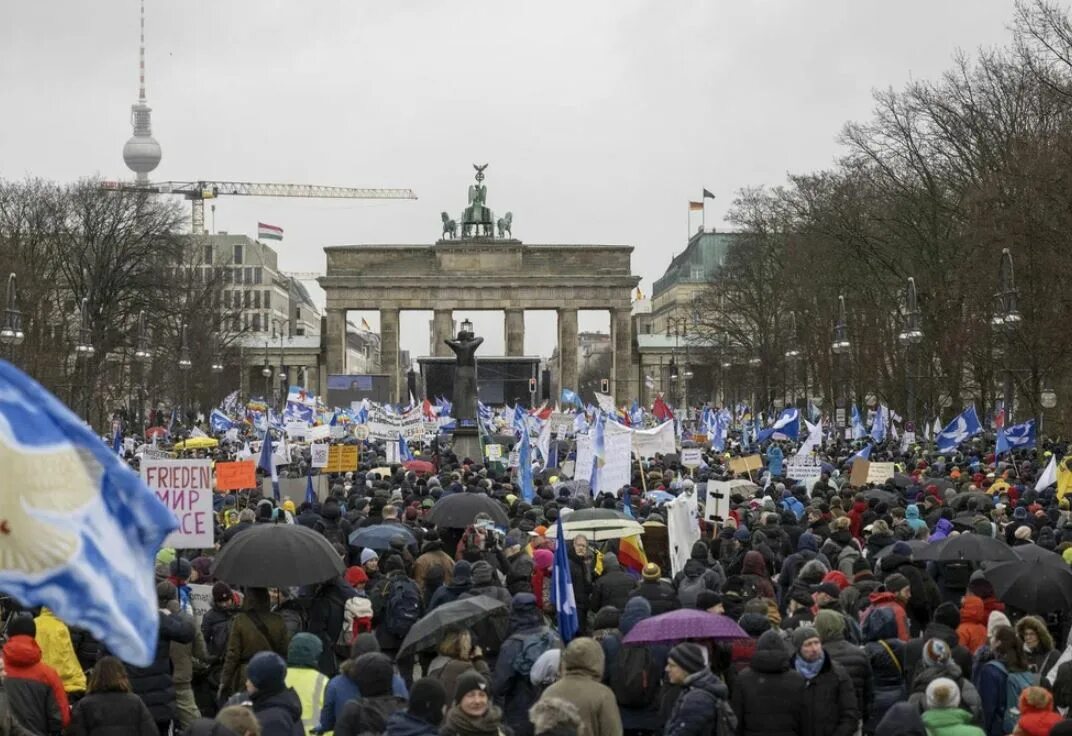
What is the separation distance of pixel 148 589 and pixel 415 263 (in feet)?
347

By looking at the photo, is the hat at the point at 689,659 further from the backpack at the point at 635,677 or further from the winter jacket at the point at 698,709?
the backpack at the point at 635,677

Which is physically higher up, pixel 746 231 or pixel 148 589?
pixel 746 231

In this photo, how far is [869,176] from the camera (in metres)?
62.8

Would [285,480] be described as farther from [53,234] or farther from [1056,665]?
[53,234]

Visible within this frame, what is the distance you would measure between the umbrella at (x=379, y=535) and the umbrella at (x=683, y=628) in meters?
5.49

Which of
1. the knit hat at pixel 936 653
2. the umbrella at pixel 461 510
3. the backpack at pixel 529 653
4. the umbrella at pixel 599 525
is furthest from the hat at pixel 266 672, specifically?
the umbrella at pixel 461 510

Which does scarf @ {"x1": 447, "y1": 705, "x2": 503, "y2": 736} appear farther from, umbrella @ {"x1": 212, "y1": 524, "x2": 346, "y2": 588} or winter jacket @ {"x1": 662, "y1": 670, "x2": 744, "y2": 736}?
umbrella @ {"x1": 212, "y1": 524, "x2": 346, "y2": 588}

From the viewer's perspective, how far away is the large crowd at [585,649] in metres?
9.09

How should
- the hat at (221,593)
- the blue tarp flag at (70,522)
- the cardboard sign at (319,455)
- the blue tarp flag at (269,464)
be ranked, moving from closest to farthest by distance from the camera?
1. the blue tarp flag at (70,522)
2. the hat at (221,593)
3. the blue tarp flag at (269,464)
4. the cardboard sign at (319,455)

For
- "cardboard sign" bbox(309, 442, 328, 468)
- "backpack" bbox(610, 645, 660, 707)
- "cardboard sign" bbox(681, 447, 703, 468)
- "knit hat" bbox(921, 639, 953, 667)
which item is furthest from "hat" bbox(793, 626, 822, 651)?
"cardboard sign" bbox(681, 447, 703, 468)

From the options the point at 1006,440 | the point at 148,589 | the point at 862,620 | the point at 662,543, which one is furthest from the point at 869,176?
the point at 148,589

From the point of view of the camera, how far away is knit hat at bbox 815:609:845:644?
35.5 ft

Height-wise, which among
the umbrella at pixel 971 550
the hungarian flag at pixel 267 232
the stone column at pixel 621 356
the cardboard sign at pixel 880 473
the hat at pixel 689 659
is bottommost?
the hat at pixel 689 659

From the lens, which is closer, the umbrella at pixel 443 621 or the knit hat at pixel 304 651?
the knit hat at pixel 304 651
